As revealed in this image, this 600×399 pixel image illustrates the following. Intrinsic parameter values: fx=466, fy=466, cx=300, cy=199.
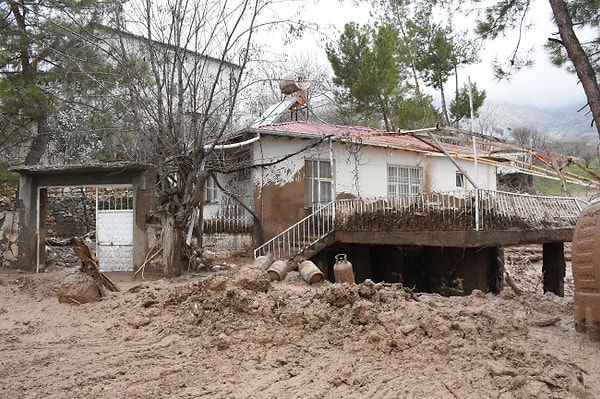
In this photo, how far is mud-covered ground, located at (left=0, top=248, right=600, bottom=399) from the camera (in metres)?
3.99

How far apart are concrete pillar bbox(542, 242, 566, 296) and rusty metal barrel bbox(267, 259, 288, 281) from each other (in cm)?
710

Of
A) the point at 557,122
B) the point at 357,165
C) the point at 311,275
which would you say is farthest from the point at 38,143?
the point at 557,122

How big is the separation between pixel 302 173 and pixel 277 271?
5.86 metres

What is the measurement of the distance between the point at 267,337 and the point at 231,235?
834cm

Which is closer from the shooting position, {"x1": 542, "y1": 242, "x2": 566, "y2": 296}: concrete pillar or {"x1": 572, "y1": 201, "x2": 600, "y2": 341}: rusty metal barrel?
{"x1": 572, "y1": 201, "x2": 600, "y2": 341}: rusty metal barrel

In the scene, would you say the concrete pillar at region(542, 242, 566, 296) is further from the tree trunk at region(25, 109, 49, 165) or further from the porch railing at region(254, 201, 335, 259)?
the tree trunk at region(25, 109, 49, 165)

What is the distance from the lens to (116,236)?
437 inches

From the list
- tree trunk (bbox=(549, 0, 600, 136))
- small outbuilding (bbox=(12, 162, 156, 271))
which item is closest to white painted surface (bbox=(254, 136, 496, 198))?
small outbuilding (bbox=(12, 162, 156, 271))

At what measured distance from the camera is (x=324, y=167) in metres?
14.7

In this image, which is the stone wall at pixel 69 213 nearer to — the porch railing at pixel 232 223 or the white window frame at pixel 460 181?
the porch railing at pixel 232 223

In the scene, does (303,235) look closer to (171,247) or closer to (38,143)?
(171,247)

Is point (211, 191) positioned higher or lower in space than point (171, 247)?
higher

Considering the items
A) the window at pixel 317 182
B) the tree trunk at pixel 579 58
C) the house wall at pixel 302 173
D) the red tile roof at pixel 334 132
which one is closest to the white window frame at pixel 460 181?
the house wall at pixel 302 173

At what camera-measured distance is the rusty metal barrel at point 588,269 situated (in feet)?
14.1
